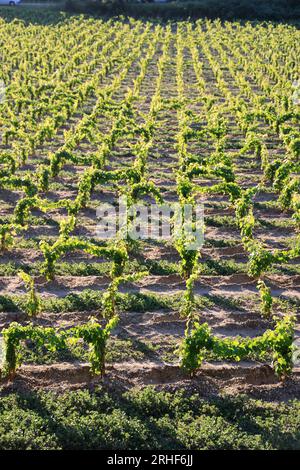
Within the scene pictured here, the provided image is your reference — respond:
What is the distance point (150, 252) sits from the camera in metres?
11.5

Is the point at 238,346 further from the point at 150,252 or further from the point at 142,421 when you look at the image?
the point at 150,252

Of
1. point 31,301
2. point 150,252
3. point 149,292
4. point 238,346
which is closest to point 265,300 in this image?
point 238,346

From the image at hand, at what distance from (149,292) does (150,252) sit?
146 centimetres

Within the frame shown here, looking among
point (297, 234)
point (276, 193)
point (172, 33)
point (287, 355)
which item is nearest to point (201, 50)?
point (172, 33)

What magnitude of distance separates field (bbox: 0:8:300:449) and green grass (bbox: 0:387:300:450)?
2 centimetres

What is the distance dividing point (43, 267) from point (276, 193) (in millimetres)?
6184

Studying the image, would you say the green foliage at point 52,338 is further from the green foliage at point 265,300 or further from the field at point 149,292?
the green foliage at point 265,300

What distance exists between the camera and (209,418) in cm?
752

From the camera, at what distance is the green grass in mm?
7160

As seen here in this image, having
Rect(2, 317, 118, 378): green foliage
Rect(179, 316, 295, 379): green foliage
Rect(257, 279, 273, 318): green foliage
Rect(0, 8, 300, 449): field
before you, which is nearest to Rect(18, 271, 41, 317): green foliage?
Rect(0, 8, 300, 449): field

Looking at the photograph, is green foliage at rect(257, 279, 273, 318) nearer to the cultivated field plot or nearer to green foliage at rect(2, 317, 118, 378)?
the cultivated field plot

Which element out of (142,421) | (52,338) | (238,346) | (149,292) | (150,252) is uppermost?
(150,252)

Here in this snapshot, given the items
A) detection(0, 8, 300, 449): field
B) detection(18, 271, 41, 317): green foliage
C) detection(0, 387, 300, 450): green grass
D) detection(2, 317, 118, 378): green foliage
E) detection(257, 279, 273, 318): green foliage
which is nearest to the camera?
detection(0, 387, 300, 450): green grass

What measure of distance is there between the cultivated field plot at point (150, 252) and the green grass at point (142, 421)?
34 cm
